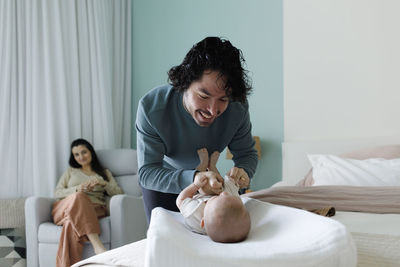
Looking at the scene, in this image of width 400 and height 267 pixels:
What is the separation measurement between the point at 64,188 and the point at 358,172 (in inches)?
90.5

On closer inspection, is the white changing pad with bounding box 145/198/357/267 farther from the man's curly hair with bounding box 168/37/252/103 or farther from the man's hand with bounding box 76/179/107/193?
the man's hand with bounding box 76/179/107/193

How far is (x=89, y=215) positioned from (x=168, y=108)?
1.71m

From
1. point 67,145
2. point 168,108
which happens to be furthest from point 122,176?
point 168,108

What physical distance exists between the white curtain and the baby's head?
2.77 metres

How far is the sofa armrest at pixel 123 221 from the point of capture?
3.07 m

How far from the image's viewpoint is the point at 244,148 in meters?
1.81

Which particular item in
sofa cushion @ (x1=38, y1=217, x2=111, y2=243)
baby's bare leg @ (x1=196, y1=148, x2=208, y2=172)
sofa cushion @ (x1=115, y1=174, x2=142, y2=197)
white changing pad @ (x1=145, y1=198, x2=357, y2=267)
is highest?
baby's bare leg @ (x1=196, y1=148, x2=208, y2=172)

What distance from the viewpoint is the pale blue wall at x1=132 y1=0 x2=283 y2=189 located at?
3.61 metres

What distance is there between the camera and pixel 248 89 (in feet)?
4.87

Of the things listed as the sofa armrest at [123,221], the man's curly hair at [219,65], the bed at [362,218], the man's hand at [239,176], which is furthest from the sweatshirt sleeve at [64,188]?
the man's curly hair at [219,65]

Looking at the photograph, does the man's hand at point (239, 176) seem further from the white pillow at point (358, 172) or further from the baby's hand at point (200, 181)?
the white pillow at point (358, 172)

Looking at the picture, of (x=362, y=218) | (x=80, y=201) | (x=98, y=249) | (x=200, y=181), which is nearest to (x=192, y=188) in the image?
(x=200, y=181)

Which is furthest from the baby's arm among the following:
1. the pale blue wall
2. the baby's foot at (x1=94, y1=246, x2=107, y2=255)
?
the pale blue wall

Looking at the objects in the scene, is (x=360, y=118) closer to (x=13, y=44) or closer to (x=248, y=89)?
(x=248, y=89)
